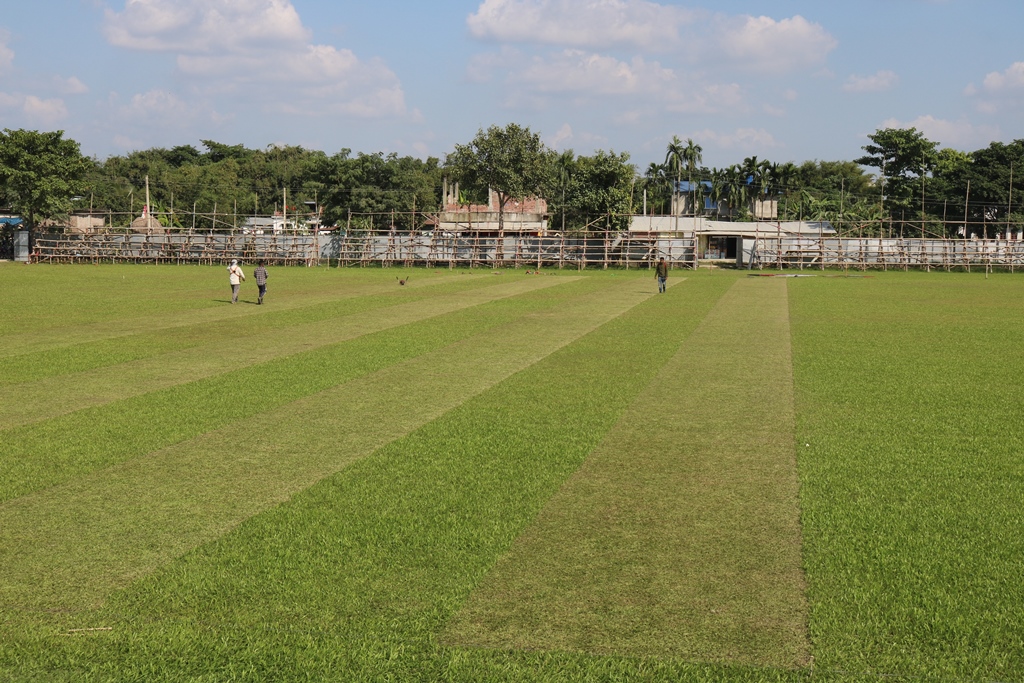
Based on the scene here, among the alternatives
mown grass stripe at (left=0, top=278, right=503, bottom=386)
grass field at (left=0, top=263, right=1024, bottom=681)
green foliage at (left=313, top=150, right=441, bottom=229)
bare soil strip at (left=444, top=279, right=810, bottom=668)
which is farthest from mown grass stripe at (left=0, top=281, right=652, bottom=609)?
green foliage at (left=313, top=150, right=441, bottom=229)

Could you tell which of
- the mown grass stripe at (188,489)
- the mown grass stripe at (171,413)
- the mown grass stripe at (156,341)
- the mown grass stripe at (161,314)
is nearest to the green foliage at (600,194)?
the mown grass stripe at (161,314)

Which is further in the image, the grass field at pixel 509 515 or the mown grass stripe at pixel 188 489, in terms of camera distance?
the mown grass stripe at pixel 188 489

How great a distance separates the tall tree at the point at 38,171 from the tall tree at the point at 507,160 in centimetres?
2819

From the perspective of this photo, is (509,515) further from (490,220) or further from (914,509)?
(490,220)

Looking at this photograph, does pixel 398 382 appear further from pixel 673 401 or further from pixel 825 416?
pixel 825 416

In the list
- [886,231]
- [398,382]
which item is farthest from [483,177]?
[398,382]

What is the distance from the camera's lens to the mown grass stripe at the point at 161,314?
20719 millimetres

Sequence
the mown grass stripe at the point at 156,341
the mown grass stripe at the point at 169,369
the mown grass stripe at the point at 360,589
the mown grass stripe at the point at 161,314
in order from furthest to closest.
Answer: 1. the mown grass stripe at the point at 161,314
2. the mown grass stripe at the point at 156,341
3. the mown grass stripe at the point at 169,369
4. the mown grass stripe at the point at 360,589

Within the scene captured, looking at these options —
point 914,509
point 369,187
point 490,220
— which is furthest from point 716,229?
point 914,509

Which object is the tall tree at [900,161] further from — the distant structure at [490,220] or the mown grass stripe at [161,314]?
the mown grass stripe at [161,314]

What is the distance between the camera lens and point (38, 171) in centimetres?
6712

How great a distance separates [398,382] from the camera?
601 inches

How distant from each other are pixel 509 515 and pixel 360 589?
6.47 ft

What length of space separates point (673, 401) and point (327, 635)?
8.65 m
